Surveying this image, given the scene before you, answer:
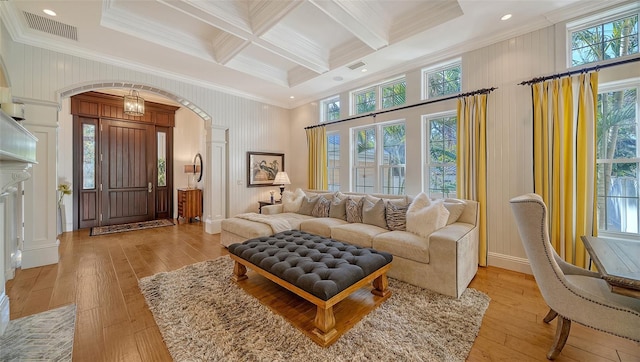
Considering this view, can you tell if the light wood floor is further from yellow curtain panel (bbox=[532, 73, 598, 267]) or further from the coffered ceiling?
the coffered ceiling

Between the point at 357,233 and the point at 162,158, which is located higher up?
the point at 162,158

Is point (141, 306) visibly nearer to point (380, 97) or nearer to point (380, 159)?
point (380, 159)

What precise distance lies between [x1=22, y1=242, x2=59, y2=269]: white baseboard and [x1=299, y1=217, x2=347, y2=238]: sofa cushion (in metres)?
3.45

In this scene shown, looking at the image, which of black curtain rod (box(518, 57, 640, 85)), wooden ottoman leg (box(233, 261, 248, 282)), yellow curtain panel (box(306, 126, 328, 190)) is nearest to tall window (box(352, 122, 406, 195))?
yellow curtain panel (box(306, 126, 328, 190))

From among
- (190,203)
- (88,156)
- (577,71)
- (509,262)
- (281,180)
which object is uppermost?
(577,71)

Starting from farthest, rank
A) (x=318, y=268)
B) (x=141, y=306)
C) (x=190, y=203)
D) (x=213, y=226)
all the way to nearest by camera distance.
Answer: (x=190, y=203) → (x=213, y=226) → (x=141, y=306) → (x=318, y=268)

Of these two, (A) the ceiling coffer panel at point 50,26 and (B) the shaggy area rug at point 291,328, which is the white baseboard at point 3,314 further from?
(A) the ceiling coffer panel at point 50,26

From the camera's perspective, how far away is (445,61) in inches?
143

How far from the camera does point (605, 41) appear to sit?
8.60 feet

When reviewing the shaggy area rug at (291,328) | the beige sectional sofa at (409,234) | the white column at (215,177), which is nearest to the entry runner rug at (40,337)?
the shaggy area rug at (291,328)

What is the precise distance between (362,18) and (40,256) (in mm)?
5278

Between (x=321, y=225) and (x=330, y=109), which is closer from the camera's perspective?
(x=321, y=225)

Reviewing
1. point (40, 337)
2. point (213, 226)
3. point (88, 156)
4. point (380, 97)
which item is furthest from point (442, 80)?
point (88, 156)

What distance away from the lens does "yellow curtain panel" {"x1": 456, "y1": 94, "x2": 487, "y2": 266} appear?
3.21m
